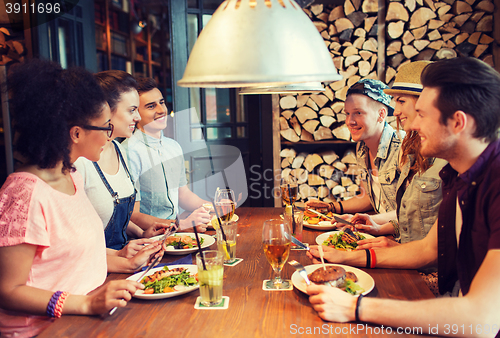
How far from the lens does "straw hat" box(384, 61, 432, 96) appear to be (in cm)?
205

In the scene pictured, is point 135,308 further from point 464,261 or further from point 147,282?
point 464,261

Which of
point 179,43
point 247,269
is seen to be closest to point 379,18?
point 179,43

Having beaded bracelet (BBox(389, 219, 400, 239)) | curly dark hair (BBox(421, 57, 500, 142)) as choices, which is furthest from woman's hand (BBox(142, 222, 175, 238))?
curly dark hair (BBox(421, 57, 500, 142))

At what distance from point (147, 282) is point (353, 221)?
1.21 metres

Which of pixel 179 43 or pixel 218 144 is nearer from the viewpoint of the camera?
pixel 179 43

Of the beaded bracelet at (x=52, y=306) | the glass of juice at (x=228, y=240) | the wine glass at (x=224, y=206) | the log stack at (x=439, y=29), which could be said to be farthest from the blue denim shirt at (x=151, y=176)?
the log stack at (x=439, y=29)

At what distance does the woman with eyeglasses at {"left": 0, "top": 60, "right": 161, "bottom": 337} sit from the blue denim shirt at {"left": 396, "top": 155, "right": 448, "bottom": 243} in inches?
48.7

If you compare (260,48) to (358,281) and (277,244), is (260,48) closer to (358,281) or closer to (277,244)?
(277,244)

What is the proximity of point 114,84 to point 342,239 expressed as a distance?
4.77ft

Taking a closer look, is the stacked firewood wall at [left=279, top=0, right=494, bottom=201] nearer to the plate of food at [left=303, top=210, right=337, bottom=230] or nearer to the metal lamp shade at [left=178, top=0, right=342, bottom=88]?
the plate of food at [left=303, top=210, right=337, bottom=230]

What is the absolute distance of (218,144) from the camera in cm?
405

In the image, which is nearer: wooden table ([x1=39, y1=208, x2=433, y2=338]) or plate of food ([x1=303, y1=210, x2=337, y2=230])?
wooden table ([x1=39, y1=208, x2=433, y2=338])

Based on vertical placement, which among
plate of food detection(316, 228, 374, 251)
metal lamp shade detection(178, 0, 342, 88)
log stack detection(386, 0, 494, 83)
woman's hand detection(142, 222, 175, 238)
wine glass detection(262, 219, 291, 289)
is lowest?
woman's hand detection(142, 222, 175, 238)

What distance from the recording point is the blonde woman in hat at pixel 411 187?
73.1 inches
